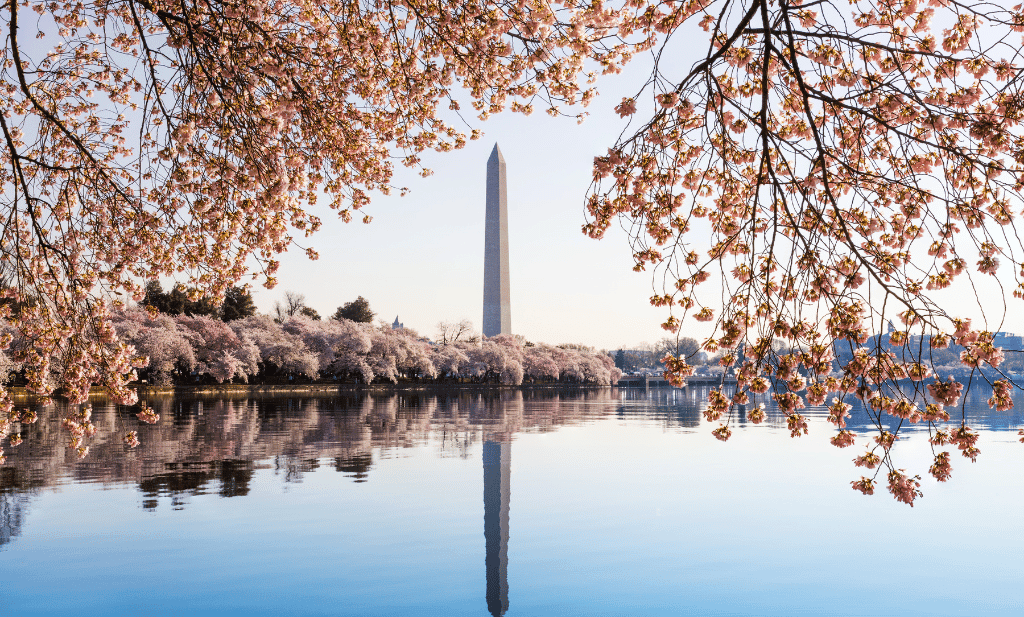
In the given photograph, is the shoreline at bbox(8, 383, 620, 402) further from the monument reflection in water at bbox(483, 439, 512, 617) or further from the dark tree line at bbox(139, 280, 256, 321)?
the monument reflection in water at bbox(483, 439, 512, 617)

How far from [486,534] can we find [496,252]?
4002cm

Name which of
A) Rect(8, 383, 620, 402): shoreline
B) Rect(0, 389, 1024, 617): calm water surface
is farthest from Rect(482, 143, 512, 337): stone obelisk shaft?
Rect(0, 389, 1024, 617): calm water surface

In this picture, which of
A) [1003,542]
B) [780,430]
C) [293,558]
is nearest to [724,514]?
[1003,542]

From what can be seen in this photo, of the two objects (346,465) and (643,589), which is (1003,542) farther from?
(346,465)

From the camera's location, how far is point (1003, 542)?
28.8 ft

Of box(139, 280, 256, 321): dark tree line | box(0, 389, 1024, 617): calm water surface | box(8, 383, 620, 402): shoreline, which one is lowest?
box(0, 389, 1024, 617): calm water surface

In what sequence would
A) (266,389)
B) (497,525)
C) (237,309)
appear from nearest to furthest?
(497,525) → (266,389) → (237,309)

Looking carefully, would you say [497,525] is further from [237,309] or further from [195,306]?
[237,309]

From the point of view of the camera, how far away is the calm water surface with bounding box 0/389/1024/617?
661 cm

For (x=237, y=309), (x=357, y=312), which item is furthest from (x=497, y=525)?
(x=357, y=312)

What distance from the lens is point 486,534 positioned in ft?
→ 27.9

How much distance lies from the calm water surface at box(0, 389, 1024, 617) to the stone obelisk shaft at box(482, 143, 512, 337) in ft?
110

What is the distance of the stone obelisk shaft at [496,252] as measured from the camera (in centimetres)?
4772

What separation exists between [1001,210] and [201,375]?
141ft
